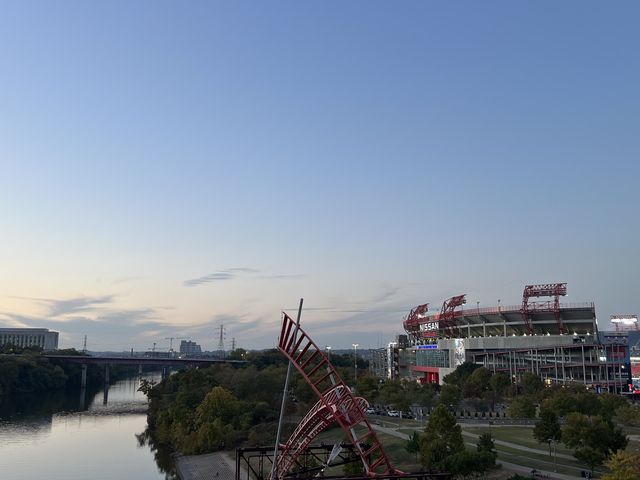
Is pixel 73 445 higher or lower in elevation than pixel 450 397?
lower

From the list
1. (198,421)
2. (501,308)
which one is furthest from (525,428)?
(501,308)

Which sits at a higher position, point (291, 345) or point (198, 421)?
point (291, 345)

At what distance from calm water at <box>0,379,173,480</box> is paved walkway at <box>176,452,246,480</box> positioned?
11.5 feet

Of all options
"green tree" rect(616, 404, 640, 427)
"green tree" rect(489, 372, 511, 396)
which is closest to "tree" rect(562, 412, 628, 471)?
"green tree" rect(616, 404, 640, 427)

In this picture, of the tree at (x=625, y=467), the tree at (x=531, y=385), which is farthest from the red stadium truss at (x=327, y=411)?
the tree at (x=531, y=385)

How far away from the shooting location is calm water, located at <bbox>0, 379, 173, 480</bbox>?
289ft

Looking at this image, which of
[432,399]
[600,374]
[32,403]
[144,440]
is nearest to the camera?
[144,440]

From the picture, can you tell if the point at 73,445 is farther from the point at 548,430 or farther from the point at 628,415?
the point at 628,415

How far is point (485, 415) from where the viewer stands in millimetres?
120312

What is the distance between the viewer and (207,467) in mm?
89375

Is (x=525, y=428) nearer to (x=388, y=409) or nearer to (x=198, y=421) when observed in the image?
(x=388, y=409)

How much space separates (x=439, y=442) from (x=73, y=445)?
75684 mm

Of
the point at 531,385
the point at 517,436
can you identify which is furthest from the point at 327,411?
the point at 531,385

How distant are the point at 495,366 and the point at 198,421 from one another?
4169 inches
